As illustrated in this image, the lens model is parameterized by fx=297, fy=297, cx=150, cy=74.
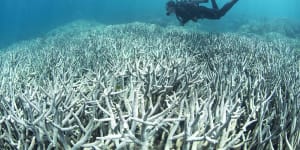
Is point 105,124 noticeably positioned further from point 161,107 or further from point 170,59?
point 170,59

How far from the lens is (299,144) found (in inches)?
85.3

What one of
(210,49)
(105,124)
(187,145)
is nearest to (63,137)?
(105,124)

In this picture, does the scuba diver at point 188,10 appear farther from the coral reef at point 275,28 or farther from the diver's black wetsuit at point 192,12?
the coral reef at point 275,28

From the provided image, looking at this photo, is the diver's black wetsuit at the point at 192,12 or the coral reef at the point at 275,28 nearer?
the diver's black wetsuit at the point at 192,12

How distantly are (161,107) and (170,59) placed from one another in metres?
1.71

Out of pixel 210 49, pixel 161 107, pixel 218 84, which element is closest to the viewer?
pixel 161 107

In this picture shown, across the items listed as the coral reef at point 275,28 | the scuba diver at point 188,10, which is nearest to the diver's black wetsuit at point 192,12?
the scuba diver at point 188,10

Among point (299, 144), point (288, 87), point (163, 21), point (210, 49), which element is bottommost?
point (299, 144)

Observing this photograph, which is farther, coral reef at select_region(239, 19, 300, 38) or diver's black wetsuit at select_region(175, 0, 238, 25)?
coral reef at select_region(239, 19, 300, 38)

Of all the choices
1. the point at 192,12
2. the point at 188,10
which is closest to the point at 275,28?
the point at 192,12

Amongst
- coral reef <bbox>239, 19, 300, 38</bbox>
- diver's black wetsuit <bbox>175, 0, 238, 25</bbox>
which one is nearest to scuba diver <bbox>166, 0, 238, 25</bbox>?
diver's black wetsuit <bbox>175, 0, 238, 25</bbox>

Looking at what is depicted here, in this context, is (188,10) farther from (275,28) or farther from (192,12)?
(275,28)

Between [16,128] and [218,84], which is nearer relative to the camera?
[16,128]

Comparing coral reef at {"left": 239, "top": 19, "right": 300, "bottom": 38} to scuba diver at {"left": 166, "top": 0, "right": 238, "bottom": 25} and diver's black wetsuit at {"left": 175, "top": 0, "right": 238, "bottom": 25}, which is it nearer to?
diver's black wetsuit at {"left": 175, "top": 0, "right": 238, "bottom": 25}
